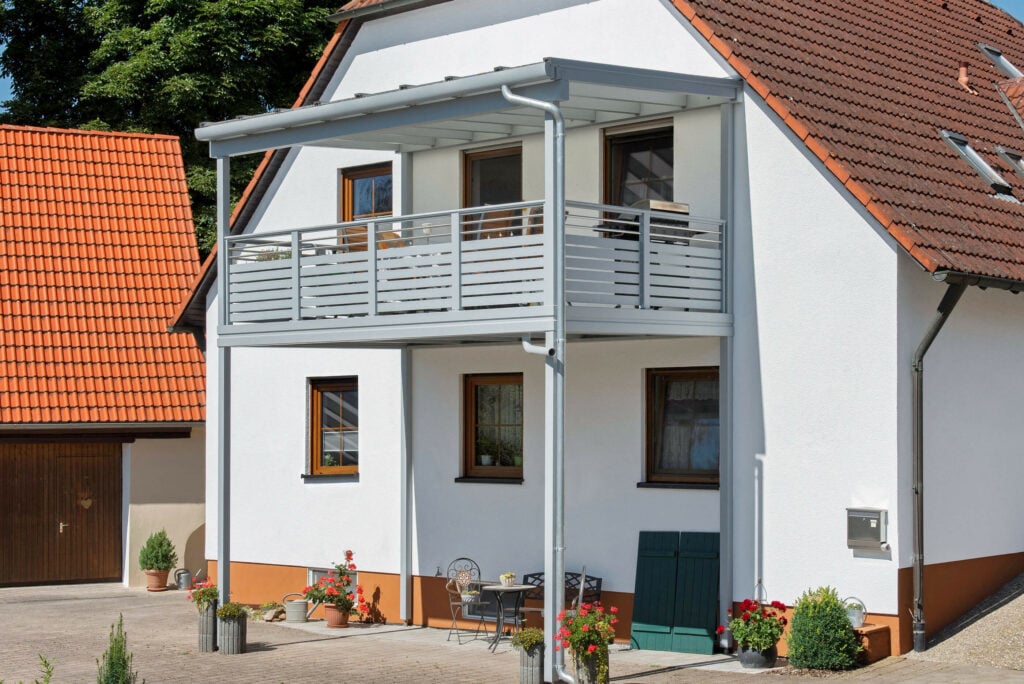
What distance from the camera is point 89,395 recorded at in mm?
22281

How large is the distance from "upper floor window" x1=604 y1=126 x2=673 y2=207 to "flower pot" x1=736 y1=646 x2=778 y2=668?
184 inches

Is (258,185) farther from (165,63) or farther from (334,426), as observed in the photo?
(165,63)

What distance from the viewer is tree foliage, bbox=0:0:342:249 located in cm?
2977

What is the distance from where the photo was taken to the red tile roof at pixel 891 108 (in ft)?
47.5

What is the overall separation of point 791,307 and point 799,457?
4.58 ft

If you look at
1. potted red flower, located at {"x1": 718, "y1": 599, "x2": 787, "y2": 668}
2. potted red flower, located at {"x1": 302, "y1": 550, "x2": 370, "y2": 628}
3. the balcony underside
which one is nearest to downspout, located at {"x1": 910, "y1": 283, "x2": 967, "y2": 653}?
potted red flower, located at {"x1": 718, "y1": 599, "x2": 787, "y2": 668}

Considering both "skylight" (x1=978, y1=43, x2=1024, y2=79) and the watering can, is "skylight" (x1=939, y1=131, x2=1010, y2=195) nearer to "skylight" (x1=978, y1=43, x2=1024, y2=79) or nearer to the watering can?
"skylight" (x1=978, y1=43, x2=1024, y2=79)

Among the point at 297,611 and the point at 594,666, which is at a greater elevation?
the point at 594,666

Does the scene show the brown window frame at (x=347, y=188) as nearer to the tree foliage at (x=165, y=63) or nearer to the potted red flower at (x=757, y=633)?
the potted red flower at (x=757, y=633)

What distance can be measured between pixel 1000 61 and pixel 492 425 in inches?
326

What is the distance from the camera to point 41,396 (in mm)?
21953

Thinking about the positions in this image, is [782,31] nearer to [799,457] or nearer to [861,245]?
[861,245]

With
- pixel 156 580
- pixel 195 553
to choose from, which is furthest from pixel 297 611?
pixel 195 553

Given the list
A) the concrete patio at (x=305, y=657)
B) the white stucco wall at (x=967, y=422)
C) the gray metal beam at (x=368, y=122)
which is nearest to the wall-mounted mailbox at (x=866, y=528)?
the white stucco wall at (x=967, y=422)
